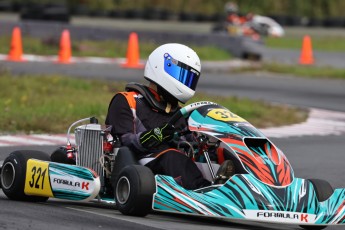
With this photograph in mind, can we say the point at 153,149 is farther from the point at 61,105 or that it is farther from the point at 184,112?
the point at 61,105

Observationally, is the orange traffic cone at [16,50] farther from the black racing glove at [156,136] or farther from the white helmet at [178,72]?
the black racing glove at [156,136]

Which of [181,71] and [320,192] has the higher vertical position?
[181,71]

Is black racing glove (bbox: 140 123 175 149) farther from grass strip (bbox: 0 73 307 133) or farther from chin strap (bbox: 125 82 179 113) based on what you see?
grass strip (bbox: 0 73 307 133)

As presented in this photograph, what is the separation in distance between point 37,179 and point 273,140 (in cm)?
587

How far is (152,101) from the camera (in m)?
7.83

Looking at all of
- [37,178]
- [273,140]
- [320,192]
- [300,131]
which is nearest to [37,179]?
[37,178]

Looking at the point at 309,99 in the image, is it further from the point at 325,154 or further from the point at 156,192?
the point at 156,192

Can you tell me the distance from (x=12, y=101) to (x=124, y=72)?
833cm

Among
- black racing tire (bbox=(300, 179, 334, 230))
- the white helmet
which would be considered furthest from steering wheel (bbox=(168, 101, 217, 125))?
black racing tire (bbox=(300, 179, 334, 230))

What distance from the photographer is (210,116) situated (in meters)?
7.32

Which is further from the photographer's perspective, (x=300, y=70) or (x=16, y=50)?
(x=300, y=70)

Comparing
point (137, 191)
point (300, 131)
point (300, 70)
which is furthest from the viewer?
point (300, 70)

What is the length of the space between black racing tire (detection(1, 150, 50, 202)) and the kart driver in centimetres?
64

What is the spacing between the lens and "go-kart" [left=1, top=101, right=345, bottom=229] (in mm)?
6820
